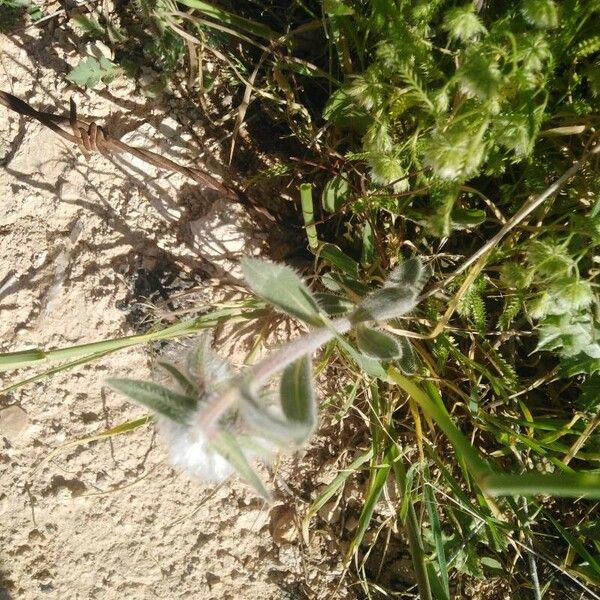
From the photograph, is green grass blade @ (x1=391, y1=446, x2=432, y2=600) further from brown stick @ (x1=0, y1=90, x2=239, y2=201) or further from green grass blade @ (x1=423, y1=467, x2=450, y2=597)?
brown stick @ (x1=0, y1=90, x2=239, y2=201)

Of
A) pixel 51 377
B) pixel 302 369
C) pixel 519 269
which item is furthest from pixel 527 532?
pixel 51 377

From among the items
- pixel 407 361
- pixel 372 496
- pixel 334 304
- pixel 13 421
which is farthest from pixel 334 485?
pixel 13 421

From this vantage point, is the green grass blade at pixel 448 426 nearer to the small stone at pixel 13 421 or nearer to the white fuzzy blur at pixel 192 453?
the white fuzzy blur at pixel 192 453

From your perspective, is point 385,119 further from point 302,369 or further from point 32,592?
point 32,592

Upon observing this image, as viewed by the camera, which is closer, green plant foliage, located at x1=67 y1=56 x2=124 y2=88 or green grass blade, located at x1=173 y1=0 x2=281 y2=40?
green grass blade, located at x1=173 y1=0 x2=281 y2=40

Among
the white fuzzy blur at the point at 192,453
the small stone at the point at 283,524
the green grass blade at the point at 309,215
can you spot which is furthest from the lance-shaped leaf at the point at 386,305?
the small stone at the point at 283,524

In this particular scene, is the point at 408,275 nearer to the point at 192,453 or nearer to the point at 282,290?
the point at 282,290

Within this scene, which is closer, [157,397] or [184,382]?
[157,397]

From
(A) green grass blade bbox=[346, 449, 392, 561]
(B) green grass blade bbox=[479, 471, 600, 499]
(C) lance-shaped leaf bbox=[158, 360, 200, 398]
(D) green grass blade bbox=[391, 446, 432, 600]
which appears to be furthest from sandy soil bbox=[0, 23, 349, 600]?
(B) green grass blade bbox=[479, 471, 600, 499]
